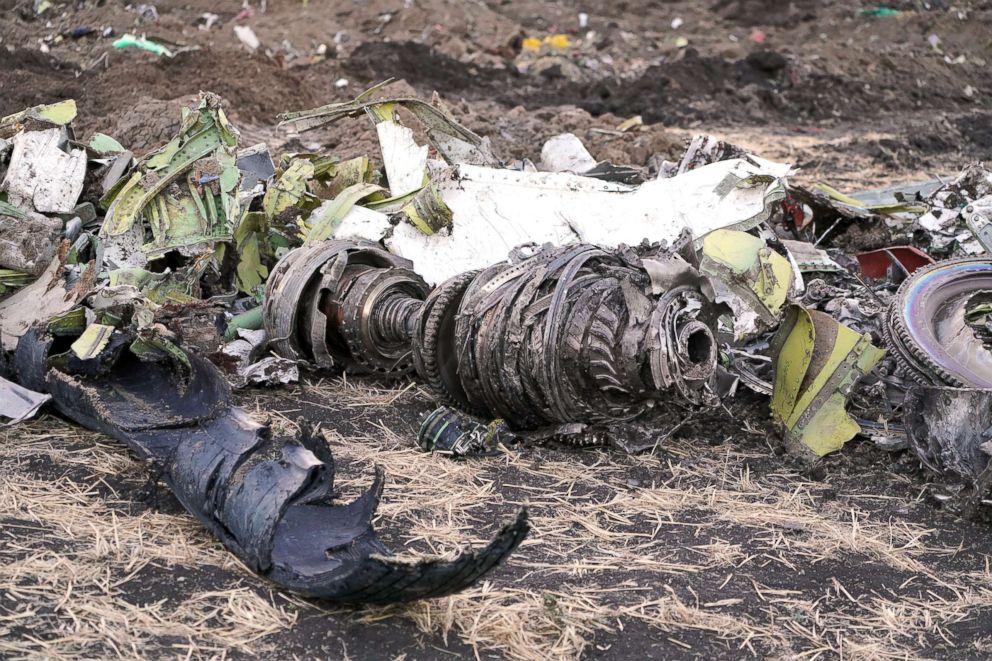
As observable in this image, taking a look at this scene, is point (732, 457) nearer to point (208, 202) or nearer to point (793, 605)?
point (793, 605)

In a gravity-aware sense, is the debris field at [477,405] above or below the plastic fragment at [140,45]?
above

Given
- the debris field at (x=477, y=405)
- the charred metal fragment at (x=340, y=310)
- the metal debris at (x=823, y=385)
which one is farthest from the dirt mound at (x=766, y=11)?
the metal debris at (x=823, y=385)

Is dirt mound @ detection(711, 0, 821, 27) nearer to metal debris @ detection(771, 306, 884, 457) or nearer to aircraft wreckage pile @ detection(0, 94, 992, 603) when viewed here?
aircraft wreckage pile @ detection(0, 94, 992, 603)

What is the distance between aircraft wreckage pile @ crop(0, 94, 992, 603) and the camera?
3.50 meters

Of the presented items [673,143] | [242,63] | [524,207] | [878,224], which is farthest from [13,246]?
[242,63]

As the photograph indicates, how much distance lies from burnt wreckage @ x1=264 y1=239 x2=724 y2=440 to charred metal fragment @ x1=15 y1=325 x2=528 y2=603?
0.92 m

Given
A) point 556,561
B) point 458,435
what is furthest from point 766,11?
point 556,561

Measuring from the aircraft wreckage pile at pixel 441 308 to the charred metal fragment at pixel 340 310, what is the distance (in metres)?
0.01

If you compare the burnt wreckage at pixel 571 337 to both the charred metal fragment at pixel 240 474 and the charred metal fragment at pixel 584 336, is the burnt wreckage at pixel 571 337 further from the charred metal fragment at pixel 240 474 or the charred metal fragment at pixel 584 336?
the charred metal fragment at pixel 240 474

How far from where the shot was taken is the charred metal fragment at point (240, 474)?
8.73 feet

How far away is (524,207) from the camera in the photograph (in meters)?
5.36

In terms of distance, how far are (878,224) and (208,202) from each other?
412 centimetres

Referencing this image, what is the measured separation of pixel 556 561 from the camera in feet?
10.8

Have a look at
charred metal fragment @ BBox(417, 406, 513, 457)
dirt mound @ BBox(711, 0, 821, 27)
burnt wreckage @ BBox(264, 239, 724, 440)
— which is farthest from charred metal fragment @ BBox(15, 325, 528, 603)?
dirt mound @ BBox(711, 0, 821, 27)
